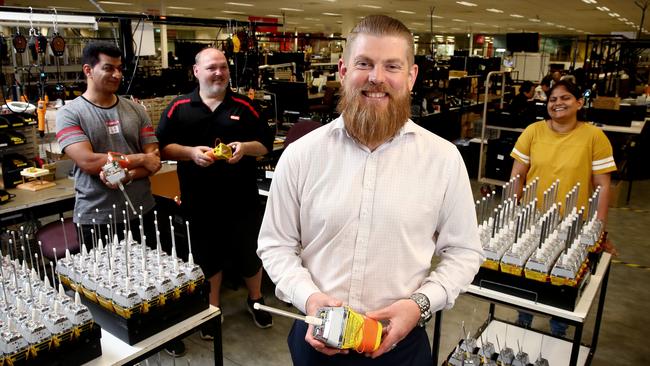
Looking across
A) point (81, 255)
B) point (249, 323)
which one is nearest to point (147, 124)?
point (81, 255)

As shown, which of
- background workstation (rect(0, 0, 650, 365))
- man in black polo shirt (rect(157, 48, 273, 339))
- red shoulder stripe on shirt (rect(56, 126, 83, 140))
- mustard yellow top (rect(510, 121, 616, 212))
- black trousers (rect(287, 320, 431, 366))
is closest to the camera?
black trousers (rect(287, 320, 431, 366))

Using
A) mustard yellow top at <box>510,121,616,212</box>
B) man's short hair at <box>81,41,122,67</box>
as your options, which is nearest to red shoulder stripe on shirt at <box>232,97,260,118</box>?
man's short hair at <box>81,41,122,67</box>

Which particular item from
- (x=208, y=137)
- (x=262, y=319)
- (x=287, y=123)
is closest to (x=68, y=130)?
(x=208, y=137)

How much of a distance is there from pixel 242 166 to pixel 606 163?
1986 millimetres

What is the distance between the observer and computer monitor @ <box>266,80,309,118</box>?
6.17 meters

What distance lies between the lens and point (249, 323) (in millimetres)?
3371

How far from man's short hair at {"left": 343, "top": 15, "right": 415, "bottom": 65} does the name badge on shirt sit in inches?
71.3

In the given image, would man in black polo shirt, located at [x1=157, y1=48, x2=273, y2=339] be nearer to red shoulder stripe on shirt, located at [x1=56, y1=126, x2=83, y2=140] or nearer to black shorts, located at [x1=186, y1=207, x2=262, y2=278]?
black shorts, located at [x1=186, y1=207, x2=262, y2=278]

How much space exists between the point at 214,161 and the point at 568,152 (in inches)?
75.2

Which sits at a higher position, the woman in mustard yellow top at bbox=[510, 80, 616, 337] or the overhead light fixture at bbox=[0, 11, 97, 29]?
the overhead light fixture at bbox=[0, 11, 97, 29]

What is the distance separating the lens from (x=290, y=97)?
6.24 metres

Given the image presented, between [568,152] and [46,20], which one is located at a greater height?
[46,20]

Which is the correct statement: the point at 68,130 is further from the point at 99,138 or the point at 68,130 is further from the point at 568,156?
the point at 568,156

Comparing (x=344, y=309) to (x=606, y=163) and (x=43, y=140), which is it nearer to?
(x=606, y=163)
